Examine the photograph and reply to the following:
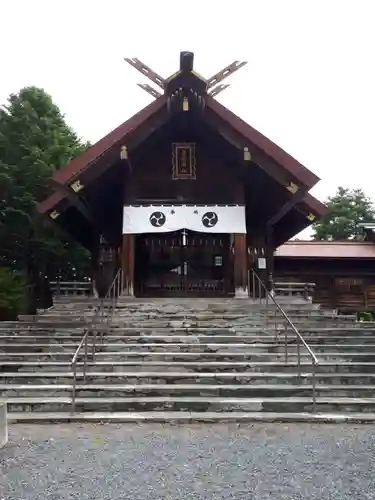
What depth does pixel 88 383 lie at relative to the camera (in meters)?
7.85

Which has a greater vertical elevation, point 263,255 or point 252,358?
point 263,255

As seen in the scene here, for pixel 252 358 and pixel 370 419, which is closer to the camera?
pixel 370 419

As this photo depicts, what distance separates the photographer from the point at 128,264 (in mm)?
13234

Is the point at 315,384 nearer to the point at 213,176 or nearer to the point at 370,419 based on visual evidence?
the point at 370,419

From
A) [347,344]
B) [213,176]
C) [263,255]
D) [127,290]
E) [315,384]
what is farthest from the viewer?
[263,255]

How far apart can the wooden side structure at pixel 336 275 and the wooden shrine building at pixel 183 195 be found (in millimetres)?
3237

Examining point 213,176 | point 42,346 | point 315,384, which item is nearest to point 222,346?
point 315,384

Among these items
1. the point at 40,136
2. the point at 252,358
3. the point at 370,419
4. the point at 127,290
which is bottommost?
the point at 370,419

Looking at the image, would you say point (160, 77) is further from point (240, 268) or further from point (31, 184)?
point (31, 184)

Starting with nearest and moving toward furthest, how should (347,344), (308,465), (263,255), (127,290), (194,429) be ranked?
(308,465), (194,429), (347,344), (127,290), (263,255)

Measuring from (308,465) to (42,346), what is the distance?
5.84 m

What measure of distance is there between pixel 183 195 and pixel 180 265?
9.31ft

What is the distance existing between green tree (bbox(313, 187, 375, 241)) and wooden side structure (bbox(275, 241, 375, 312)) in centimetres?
2135

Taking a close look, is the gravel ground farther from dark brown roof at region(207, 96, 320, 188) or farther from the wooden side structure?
the wooden side structure
